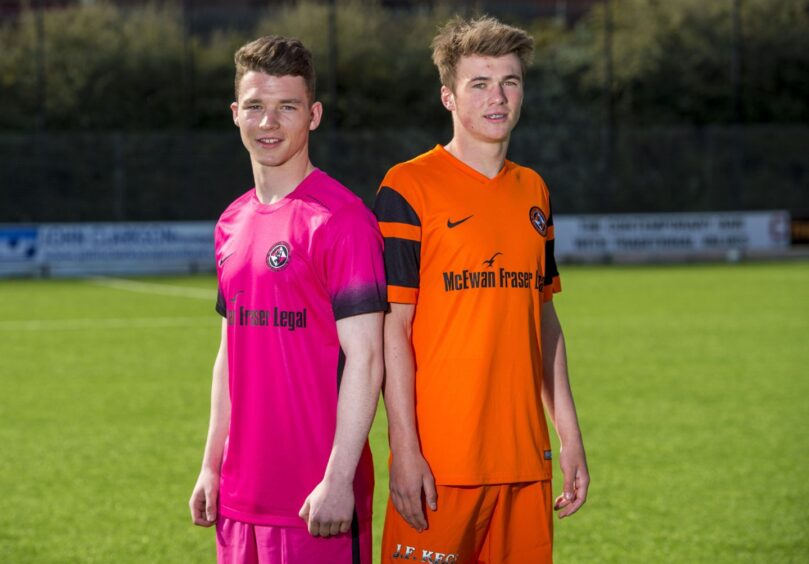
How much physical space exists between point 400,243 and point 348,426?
52 cm

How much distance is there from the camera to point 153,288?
21.4m

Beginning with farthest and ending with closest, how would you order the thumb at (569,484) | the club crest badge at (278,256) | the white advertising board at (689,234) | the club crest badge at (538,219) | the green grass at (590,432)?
the white advertising board at (689,234) < the green grass at (590,432) < the thumb at (569,484) < the club crest badge at (538,219) < the club crest badge at (278,256)

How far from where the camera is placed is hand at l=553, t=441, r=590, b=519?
3600 millimetres

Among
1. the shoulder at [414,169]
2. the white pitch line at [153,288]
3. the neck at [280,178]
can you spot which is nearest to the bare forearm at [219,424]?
the neck at [280,178]

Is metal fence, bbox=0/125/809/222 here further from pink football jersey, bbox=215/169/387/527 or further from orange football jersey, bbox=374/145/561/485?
pink football jersey, bbox=215/169/387/527

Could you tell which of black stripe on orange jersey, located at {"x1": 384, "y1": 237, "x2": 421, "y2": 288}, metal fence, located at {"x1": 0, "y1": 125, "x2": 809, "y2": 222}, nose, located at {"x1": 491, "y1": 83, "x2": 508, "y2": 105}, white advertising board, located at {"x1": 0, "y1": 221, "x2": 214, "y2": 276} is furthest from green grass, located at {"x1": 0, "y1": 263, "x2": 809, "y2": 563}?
metal fence, located at {"x1": 0, "y1": 125, "x2": 809, "y2": 222}

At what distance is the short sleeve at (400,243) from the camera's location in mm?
3293

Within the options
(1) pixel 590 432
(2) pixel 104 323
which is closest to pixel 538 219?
(1) pixel 590 432

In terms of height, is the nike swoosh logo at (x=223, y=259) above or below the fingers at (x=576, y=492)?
above

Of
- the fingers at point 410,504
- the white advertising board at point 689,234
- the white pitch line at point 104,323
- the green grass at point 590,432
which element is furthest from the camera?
the white advertising board at point 689,234

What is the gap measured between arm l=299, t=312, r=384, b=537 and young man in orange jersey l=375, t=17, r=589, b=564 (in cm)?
15

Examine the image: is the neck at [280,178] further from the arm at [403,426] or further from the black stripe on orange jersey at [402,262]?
the arm at [403,426]

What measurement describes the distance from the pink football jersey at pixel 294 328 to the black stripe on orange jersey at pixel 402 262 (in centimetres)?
8

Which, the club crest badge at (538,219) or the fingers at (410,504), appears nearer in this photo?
the fingers at (410,504)
